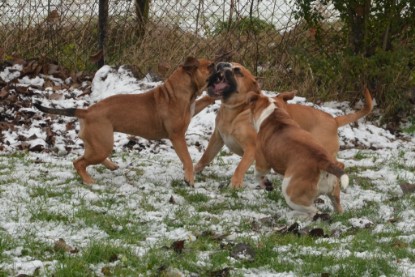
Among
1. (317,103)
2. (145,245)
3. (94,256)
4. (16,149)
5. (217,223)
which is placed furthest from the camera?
(317,103)

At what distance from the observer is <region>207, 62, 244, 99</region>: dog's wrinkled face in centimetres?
902

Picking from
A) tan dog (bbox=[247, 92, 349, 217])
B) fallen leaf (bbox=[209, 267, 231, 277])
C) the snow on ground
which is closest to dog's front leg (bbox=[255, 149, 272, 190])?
tan dog (bbox=[247, 92, 349, 217])

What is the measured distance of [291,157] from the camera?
24.6 ft

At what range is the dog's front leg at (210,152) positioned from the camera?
948 centimetres

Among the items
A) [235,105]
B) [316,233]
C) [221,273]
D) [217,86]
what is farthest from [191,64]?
[221,273]

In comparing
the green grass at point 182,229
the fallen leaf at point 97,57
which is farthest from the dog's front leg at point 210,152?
the fallen leaf at point 97,57

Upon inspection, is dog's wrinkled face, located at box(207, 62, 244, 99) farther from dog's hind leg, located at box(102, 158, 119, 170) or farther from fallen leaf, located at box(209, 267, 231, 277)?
fallen leaf, located at box(209, 267, 231, 277)

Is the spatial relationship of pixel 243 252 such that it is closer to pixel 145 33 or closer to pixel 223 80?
pixel 223 80

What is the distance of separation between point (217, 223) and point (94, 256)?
151cm

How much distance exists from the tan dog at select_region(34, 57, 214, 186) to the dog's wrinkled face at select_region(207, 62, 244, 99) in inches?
5.8

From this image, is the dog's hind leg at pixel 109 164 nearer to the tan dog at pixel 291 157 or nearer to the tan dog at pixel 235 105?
the tan dog at pixel 235 105

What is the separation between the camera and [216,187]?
8.85 meters

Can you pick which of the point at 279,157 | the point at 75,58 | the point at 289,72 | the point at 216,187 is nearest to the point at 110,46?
the point at 75,58

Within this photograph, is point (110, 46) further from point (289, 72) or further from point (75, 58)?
point (289, 72)
